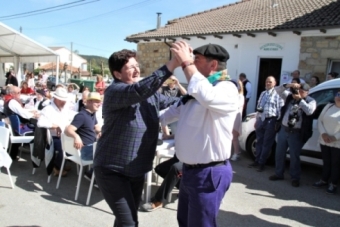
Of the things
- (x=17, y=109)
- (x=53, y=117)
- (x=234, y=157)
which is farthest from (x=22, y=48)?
(x=234, y=157)

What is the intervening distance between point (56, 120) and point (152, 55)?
420 inches

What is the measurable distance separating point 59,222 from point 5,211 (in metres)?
0.73

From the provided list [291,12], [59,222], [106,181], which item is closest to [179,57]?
[106,181]

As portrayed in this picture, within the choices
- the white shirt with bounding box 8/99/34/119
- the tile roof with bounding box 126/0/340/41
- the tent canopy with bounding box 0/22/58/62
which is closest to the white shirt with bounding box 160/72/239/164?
the white shirt with bounding box 8/99/34/119

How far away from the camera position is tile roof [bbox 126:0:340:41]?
9.34 m

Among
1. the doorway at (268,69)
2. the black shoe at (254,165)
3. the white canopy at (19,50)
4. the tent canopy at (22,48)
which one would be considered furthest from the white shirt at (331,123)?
the tent canopy at (22,48)

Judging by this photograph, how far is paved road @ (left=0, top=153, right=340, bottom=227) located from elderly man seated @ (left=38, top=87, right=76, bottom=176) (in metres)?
0.34

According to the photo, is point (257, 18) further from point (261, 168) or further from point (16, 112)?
point (16, 112)

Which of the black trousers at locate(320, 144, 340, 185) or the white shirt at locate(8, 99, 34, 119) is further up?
the white shirt at locate(8, 99, 34, 119)

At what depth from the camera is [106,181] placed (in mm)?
2010

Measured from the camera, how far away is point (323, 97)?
5121 mm

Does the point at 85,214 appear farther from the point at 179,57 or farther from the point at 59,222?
the point at 179,57

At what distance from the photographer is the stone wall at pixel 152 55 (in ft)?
46.6

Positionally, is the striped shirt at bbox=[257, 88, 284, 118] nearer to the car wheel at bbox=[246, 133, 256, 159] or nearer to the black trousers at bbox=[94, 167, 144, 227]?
the car wheel at bbox=[246, 133, 256, 159]
